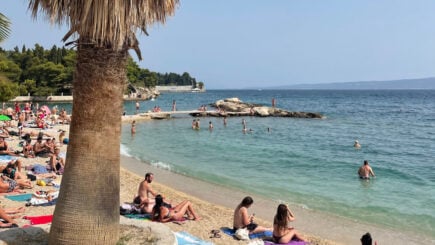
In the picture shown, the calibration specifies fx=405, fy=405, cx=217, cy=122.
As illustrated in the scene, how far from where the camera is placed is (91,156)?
515 centimetres

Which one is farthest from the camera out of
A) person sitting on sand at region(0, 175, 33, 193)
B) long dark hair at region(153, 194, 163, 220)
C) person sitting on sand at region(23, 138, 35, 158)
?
person sitting on sand at region(23, 138, 35, 158)

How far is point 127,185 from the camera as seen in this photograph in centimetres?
1395

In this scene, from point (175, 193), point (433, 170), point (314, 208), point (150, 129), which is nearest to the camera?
point (314, 208)

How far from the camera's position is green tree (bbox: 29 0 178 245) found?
5137mm

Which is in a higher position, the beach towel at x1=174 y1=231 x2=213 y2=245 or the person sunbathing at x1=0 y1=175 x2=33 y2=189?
the person sunbathing at x1=0 y1=175 x2=33 y2=189

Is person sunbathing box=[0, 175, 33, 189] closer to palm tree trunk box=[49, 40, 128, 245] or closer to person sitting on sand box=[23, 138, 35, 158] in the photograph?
person sitting on sand box=[23, 138, 35, 158]

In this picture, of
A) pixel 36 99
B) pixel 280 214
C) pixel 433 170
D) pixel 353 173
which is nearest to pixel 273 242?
pixel 280 214

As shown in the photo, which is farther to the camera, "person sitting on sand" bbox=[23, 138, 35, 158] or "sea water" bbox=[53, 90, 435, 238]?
Answer: "person sitting on sand" bbox=[23, 138, 35, 158]

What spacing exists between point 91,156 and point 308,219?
781 cm

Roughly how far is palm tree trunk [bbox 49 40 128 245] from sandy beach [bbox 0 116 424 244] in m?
3.79

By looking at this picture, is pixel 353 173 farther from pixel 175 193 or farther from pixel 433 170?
pixel 175 193

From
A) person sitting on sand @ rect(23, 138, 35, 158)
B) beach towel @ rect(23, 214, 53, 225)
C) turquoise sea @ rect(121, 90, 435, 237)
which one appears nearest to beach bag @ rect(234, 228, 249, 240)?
beach towel @ rect(23, 214, 53, 225)

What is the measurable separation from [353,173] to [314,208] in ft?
22.9

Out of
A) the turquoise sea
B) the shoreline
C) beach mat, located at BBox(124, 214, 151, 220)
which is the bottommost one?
the turquoise sea
